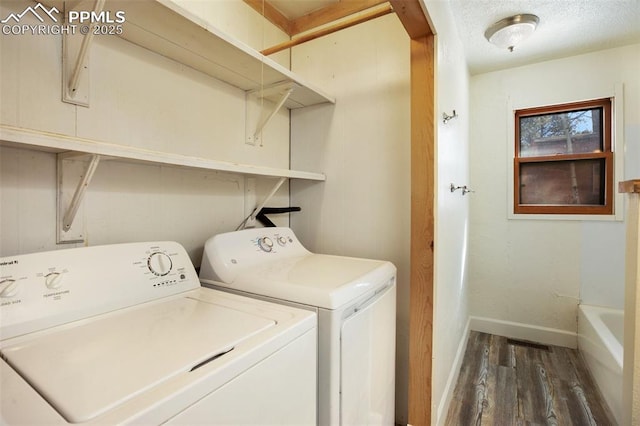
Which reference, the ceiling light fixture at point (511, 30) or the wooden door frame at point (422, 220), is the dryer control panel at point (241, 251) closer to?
the wooden door frame at point (422, 220)

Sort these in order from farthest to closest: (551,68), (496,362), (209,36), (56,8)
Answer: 1. (551,68)
2. (496,362)
3. (209,36)
4. (56,8)

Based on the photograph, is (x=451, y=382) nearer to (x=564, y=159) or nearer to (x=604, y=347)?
(x=604, y=347)

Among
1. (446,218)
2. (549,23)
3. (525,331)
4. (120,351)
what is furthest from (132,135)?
(525,331)

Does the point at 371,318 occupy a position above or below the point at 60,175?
below

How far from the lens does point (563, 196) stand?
2623 millimetres

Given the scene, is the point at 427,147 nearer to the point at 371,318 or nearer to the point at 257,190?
the point at 371,318

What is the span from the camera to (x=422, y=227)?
56.6 inches

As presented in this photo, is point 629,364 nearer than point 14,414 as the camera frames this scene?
No

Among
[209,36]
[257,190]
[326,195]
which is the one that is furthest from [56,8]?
[326,195]

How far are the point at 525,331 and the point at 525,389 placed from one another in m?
0.85

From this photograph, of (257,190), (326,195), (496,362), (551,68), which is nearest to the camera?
(257,190)

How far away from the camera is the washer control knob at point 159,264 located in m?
1.11

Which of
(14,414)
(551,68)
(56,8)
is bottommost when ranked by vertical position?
(14,414)

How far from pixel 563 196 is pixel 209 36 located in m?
2.94
